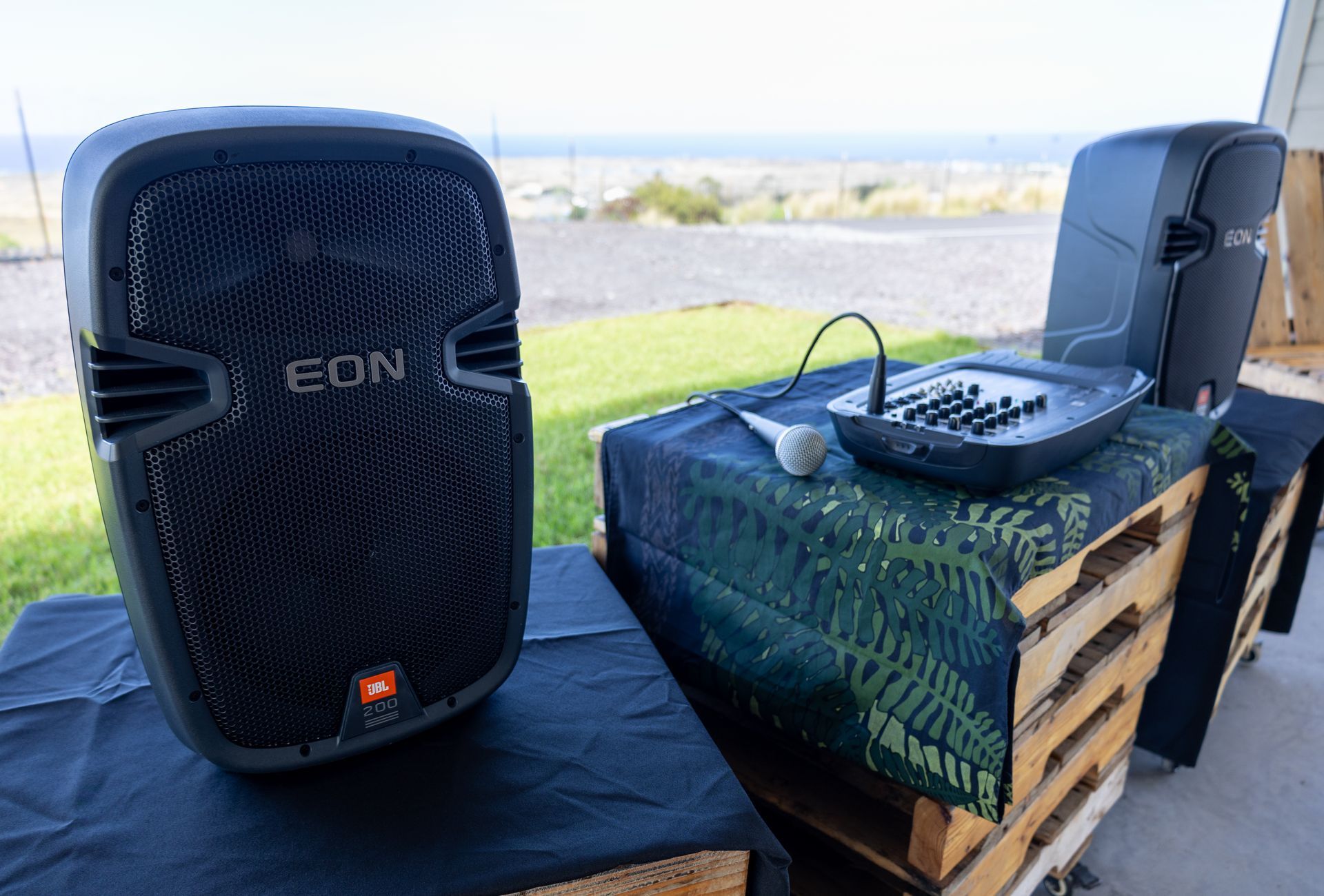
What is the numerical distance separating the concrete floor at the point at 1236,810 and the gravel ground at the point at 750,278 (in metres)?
3.31

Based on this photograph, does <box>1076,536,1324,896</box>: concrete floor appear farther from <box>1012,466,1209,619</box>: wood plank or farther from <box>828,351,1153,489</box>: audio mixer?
<box>828,351,1153,489</box>: audio mixer

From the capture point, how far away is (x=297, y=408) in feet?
1.73

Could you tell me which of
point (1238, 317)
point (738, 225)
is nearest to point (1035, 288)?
point (738, 225)

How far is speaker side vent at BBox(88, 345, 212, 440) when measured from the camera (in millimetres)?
475

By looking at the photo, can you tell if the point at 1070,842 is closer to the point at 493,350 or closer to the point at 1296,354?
the point at 493,350

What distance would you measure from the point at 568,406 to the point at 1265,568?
2.34 m

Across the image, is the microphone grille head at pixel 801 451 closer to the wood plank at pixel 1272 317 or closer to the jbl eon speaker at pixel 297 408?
the jbl eon speaker at pixel 297 408

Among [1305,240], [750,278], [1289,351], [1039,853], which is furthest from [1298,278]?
[750,278]

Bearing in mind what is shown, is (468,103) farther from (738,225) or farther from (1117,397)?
(738,225)

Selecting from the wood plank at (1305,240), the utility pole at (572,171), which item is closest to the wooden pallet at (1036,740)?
the wood plank at (1305,240)

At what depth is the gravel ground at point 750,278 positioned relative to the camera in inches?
194

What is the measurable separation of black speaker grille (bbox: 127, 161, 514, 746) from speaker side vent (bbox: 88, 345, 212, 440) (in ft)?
0.06

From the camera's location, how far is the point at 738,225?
10.1 m

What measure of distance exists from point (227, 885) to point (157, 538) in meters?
0.23
